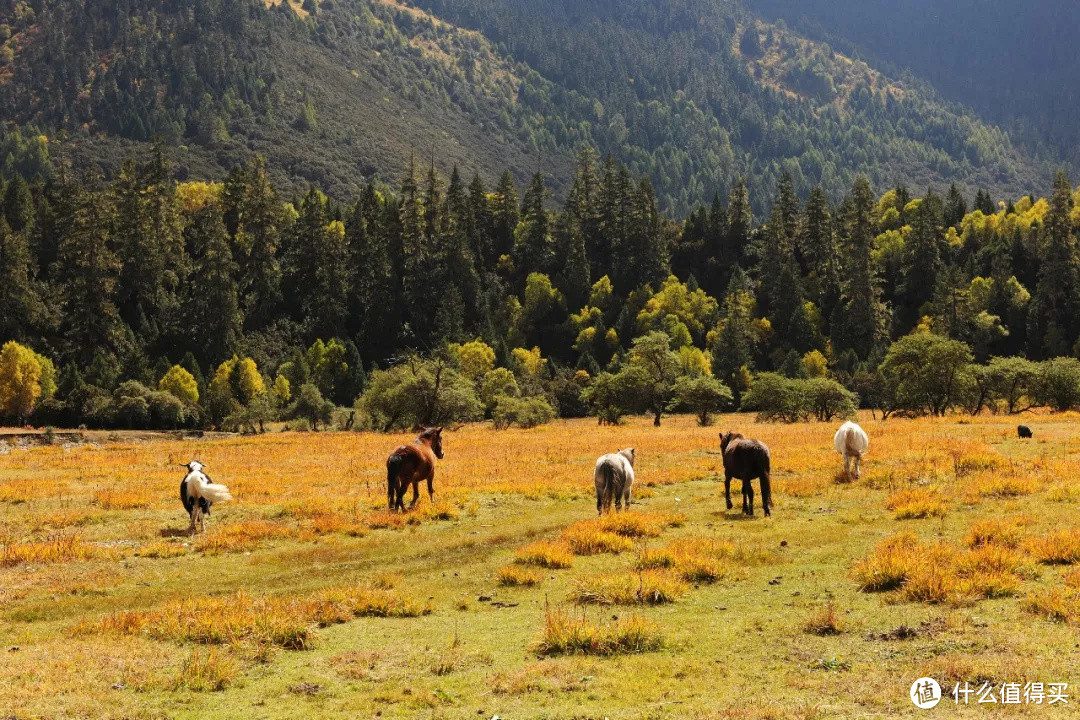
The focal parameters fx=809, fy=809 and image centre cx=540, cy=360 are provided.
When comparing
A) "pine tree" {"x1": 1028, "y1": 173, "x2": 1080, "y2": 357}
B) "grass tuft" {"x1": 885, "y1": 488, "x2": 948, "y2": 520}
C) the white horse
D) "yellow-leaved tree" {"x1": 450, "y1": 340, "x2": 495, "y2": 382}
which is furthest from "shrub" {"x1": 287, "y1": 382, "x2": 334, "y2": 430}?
"pine tree" {"x1": 1028, "y1": 173, "x2": 1080, "y2": 357}

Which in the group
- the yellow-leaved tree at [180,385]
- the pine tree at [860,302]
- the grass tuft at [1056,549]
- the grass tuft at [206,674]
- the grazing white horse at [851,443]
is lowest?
the grass tuft at [206,674]

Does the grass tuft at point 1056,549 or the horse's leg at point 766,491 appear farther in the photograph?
the horse's leg at point 766,491

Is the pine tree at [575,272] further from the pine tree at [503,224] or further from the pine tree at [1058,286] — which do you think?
the pine tree at [1058,286]

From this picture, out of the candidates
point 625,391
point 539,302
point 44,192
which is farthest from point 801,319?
point 44,192

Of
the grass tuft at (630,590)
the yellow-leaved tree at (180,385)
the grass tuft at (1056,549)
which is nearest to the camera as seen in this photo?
the grass tuft at (630,590)

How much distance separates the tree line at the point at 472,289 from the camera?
11956 cm

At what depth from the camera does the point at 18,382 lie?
106375mm

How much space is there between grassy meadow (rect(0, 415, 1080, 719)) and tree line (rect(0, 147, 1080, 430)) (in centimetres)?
7579

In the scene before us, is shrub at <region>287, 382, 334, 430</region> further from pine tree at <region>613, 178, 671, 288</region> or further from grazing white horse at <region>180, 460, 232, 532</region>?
grazing white horse at <region>180, 460, 232, 532</region>

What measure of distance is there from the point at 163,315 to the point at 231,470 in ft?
355

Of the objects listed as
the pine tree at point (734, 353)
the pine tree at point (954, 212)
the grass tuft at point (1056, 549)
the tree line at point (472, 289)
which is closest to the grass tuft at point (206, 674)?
the grass tuft at point (1056, 549)

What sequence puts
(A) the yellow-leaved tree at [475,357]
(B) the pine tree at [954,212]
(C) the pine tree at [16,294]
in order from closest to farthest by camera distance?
1. (C) the pine tree at [16,294]
2. (A) the yellow-leaved tree at [475,357]
3. (B) the pine tree at [954,212]

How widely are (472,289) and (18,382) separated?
74070mm

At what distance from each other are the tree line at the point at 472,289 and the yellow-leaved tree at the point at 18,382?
362 mm
